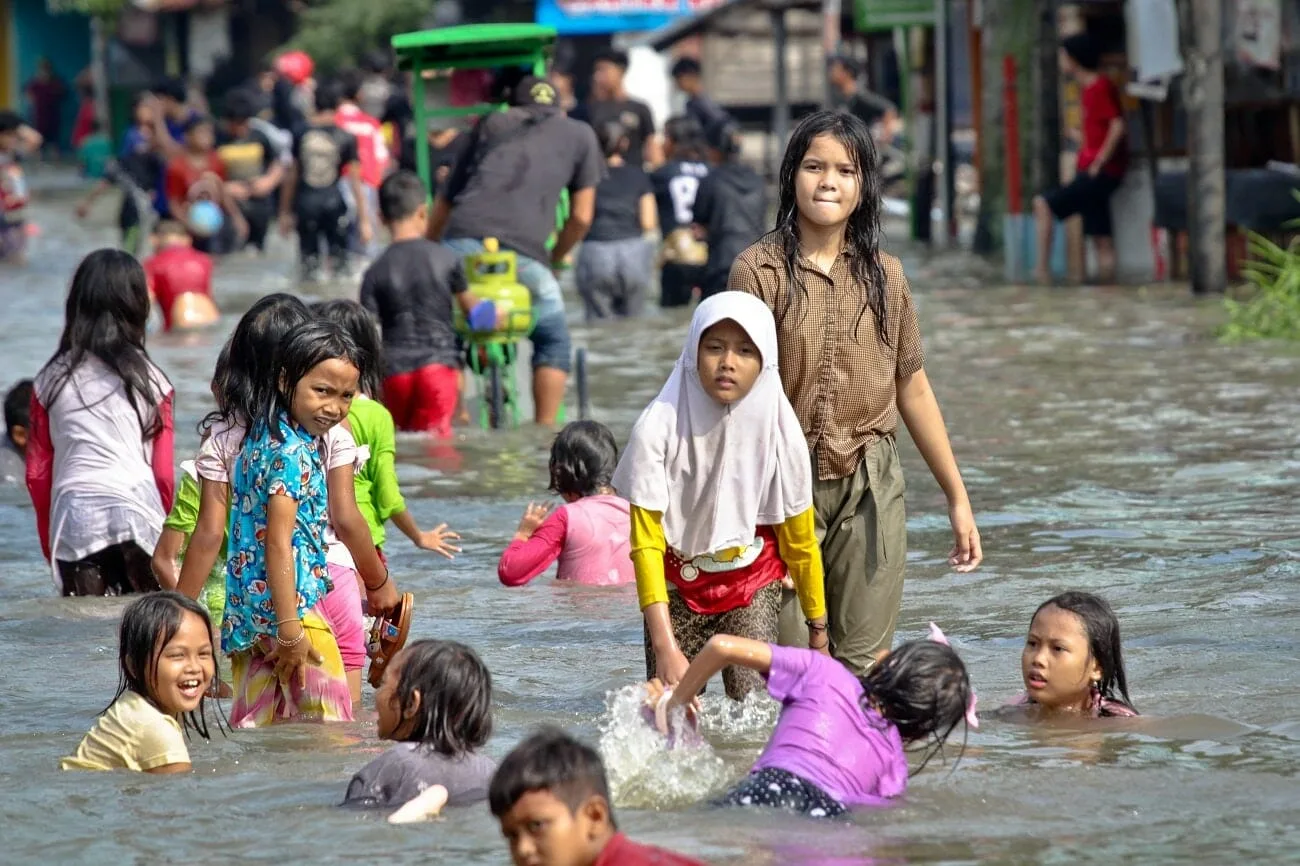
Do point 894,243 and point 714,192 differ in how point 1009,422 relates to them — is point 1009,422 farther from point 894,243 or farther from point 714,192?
point 894,243

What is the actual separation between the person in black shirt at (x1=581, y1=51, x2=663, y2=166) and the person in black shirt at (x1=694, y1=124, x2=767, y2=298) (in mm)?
1927

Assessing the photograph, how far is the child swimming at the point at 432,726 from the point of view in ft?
17.2

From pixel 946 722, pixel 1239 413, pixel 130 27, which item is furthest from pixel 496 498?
pixel 130 27

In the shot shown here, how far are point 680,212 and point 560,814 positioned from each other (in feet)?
49.5

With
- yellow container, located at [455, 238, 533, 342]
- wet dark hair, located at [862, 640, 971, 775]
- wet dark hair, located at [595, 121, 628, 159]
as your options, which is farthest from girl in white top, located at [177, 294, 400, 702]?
wet dark hair, located at [595, 121, 628, 159]

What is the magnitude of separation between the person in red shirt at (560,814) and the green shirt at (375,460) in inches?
111

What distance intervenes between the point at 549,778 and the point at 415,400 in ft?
25.4

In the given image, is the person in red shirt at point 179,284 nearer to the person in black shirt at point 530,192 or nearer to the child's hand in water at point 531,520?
the person in black shirt at point 530,192

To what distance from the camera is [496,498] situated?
34.2 feet

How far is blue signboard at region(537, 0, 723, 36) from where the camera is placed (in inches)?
1529

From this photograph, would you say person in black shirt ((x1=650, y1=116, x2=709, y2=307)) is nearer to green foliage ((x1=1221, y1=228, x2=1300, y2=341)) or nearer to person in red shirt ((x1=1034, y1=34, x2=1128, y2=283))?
person in red shirt ((x1=1034, y1=34, x2=1128, y2=283))

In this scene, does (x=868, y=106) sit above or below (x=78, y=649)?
above

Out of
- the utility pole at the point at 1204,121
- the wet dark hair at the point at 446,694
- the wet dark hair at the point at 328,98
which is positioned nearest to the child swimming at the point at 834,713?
the wet dark hair at the point at 446,694

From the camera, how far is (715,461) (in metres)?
5.59
